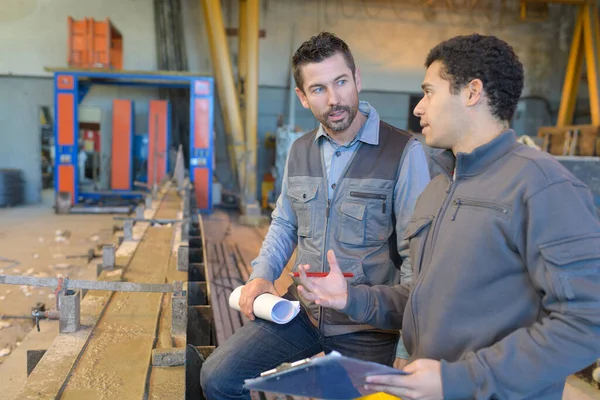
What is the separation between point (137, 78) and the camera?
8.08 meters

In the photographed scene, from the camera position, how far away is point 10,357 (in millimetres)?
2924

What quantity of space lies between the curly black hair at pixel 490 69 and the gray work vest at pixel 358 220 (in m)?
0.63

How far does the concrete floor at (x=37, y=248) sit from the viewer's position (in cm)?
378

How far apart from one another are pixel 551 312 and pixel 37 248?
239 inches

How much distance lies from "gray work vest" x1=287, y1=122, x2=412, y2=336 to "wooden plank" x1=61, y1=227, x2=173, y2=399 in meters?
0.65

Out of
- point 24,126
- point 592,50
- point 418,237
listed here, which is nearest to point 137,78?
point 24,126

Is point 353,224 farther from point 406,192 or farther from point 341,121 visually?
point 341,121

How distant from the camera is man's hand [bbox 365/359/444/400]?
1096 mm

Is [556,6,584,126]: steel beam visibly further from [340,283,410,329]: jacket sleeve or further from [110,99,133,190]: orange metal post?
[340,283,410,329]: jacket sleeve

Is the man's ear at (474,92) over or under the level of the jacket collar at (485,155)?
over

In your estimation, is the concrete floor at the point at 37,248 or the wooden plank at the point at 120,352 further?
the concrete floor at the point at 37,248

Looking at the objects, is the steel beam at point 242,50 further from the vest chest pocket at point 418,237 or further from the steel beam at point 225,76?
the vest chest pocket at point 418,237

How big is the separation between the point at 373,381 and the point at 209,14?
7.82m

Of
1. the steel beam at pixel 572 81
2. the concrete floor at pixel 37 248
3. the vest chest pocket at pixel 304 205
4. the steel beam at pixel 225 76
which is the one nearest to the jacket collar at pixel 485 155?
the vest chest pocket at pixel 304 205
